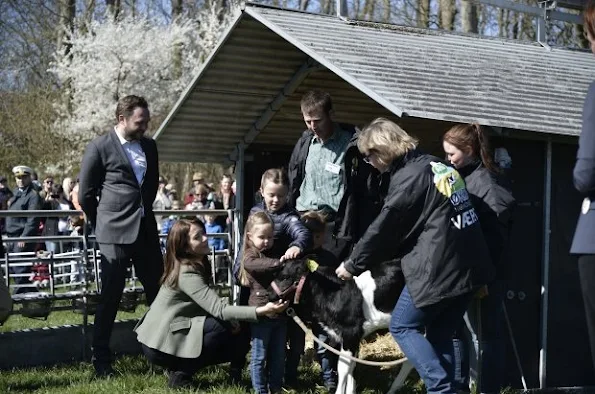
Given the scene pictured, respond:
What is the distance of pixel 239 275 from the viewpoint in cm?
693

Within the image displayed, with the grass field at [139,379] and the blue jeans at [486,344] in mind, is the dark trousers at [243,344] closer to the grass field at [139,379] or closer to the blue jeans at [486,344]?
the grass field at [139,379]

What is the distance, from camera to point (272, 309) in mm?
6434

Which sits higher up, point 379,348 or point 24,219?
point 24,219

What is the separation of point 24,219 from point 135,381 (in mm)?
7038

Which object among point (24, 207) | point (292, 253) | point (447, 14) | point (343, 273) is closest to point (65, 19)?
point (447, 14)

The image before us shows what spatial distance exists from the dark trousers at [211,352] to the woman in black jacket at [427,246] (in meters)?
1.64

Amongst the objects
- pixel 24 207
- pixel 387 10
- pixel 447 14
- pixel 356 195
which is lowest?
pixel 24 207

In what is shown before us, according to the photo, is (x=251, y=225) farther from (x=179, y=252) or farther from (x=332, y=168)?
(x=332, y=168)

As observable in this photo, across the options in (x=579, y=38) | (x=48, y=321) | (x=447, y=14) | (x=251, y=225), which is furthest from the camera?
(x=579, y=38)

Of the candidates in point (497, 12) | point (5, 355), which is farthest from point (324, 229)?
point (497, 12)

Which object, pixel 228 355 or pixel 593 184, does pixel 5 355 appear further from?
pixel 593 184

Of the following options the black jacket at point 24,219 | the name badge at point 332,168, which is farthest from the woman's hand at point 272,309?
the black jacket at point 24,219

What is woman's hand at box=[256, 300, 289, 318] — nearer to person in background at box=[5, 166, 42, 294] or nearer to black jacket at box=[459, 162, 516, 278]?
black jacket at box=[459, 162, 516, 278]

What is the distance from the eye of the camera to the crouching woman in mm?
6918
